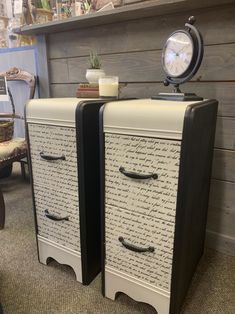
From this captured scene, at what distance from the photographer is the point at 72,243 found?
1.08 metres

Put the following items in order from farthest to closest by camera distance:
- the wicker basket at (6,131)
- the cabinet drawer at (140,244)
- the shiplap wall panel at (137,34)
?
the wicker basket at (6,131) → the shiplap wall panel at (137,34) → the cabinet drawer at (140,244)

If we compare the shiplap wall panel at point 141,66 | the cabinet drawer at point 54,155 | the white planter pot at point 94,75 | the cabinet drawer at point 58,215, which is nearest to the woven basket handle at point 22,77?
→ the shiplap wall panel at point 141,66

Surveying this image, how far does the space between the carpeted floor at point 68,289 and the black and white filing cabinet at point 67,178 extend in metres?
0.07

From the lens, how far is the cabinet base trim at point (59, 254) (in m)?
1.08

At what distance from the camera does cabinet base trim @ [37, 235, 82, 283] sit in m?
1.08

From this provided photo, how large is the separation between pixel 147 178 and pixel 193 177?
15 centimetres

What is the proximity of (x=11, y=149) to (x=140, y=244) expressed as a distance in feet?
3.34

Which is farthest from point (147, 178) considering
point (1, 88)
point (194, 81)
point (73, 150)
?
point (1, 88)

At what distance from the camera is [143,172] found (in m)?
0.80

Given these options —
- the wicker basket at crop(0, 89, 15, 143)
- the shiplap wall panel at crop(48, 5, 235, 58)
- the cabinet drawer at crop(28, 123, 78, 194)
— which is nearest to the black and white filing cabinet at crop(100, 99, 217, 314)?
the cabinet drawer at crop(28, 123, 78, 194)

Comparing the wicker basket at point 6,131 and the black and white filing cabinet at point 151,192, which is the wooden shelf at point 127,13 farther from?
the wicker basket at point 6,131

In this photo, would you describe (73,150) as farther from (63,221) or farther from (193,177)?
(193,177)

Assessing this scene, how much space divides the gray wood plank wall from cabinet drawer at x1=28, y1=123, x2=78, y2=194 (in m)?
0.58

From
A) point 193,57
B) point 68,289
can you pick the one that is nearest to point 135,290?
point 68,289
